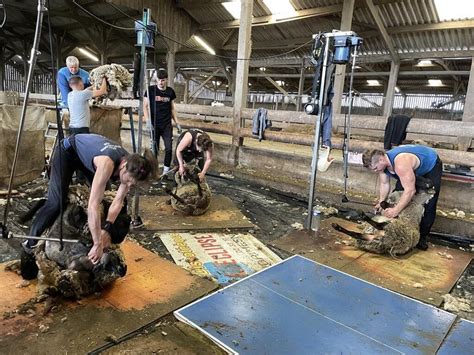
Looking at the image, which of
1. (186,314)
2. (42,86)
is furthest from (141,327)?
(42,86)

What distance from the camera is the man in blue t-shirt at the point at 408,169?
3.29 meters

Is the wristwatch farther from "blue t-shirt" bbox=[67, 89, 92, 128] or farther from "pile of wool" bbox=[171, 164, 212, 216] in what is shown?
"blue t-shirt" bbox=[67, 89, 92, 128]

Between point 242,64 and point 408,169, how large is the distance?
407 cm

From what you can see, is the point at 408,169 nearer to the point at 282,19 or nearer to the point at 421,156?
the point at 421,156

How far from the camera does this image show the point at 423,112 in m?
16.5

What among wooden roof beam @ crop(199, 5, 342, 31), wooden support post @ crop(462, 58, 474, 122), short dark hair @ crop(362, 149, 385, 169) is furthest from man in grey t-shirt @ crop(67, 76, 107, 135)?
wooden support post @ crop(462, 58, 474, 122)

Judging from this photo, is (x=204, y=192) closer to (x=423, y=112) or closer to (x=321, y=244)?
(x=321, y=244)

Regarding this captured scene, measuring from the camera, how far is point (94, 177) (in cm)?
206

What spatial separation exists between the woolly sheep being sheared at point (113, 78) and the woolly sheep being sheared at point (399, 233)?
2.99 metres

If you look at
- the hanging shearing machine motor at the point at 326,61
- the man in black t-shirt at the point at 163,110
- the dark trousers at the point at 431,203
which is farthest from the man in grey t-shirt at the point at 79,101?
the dark trousers at the point at 431,203

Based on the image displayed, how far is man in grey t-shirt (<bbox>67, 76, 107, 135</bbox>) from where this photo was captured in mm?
4098

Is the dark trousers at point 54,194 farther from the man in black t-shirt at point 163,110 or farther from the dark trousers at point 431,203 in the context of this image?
the dark trousers at point 431,203

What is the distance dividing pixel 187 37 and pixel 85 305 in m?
11.3

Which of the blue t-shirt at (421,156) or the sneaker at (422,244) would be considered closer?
the blue t-shirt at (421,156)
